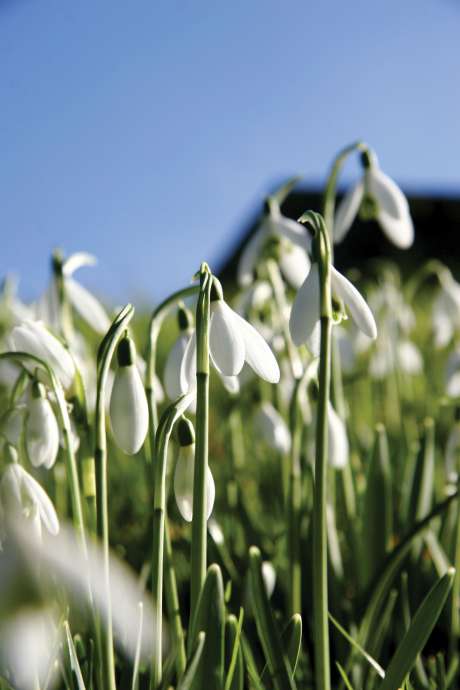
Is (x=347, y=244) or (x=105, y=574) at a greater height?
(x=347, y=244)

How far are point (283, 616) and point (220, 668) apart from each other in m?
0.67

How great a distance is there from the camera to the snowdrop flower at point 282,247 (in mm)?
A: 1454

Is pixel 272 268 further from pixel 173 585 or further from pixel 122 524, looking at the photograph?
pixel 122 524

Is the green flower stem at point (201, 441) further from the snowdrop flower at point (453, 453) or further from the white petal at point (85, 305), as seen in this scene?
the snowdrop flower at point (453, 453)

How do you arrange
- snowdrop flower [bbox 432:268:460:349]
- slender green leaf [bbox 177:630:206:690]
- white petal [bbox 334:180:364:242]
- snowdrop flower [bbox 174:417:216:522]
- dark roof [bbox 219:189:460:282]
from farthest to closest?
1. dark roof [bbox 219:189:460:282]
2. snowdrop flower [bbox 432:268:460:349]
3. white petal [bbox 334:180:364:242]
4. snowdrop flower [bbox 174:417:216:522]
5. slender green leaf [bbox 177:630:206:690]

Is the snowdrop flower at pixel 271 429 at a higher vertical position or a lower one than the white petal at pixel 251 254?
lower

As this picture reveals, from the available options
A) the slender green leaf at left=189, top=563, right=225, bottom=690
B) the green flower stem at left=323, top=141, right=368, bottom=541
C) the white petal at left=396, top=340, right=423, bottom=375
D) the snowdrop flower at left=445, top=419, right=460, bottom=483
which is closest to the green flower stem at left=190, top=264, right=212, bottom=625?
the slender green leaf at left=189, top=563, right=225, bottom=690

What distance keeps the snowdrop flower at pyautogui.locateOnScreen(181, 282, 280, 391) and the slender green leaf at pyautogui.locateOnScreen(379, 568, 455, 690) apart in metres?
0.33

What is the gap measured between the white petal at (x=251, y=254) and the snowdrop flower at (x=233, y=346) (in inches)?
24.1

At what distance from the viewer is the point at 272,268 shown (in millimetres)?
1552

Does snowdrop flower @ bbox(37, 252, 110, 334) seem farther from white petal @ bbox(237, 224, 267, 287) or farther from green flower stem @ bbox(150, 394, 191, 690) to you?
green flower stem @ bbox(150, 394, 191, 690)

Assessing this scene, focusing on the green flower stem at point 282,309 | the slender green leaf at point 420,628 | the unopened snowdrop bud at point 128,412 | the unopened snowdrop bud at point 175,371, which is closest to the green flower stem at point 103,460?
the unopened snowdrop bud at point 128,412

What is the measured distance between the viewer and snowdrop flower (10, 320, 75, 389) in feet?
3.40

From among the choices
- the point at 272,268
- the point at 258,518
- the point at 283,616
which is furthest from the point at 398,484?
the point at 272,268
